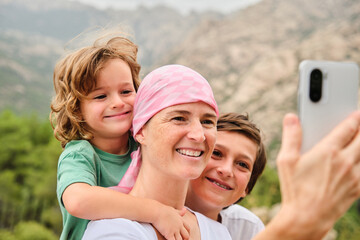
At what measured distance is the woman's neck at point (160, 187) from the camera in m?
1.91

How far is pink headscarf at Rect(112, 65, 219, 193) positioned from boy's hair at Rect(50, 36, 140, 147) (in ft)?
1.55

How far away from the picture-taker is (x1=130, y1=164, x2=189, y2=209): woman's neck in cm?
191

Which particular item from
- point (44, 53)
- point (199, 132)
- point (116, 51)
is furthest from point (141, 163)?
point (44, 53)

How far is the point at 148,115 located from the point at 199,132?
30 cm

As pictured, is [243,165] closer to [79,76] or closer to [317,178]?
[79,76]

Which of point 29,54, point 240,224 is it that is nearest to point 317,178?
point 240,224

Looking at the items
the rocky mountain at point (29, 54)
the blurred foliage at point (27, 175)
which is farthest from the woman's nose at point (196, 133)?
the blurred foliage at point (27, 175)

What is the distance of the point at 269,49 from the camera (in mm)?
110938

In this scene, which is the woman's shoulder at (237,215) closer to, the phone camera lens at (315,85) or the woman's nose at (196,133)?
the woman's nose at (196,133)

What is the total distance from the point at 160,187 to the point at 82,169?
486mm

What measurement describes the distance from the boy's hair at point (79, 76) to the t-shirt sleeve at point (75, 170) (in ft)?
0.81

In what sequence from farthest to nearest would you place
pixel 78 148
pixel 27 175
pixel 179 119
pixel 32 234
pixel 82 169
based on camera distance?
pixel 27 175
pixel 32 234
pixel 78 148
pixel 82 169
pixel 179 119

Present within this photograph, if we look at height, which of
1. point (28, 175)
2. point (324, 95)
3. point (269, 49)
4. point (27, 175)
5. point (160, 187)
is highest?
point (324, 95)

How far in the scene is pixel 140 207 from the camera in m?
1.81
